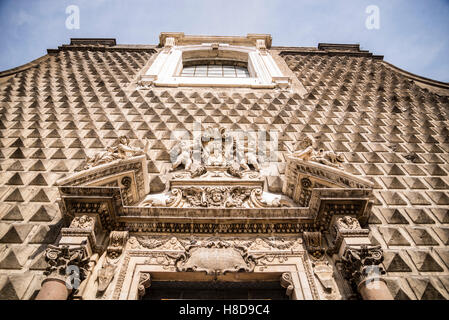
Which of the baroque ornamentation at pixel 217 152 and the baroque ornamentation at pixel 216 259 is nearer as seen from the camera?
the baroque ornamentation at pixel 216 259

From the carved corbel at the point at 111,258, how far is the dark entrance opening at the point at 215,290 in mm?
652

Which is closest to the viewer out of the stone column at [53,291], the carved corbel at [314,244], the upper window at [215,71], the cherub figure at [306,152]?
the stone column at [53,291]

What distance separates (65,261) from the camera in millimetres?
4137

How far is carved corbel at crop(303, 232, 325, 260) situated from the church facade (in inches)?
0.7

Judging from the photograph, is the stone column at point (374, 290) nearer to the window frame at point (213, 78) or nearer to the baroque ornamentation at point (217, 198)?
the baroque ornamentation at point (217, 198)

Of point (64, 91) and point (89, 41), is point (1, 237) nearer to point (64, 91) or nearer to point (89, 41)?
point (64, 91)

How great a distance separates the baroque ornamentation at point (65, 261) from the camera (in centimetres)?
402

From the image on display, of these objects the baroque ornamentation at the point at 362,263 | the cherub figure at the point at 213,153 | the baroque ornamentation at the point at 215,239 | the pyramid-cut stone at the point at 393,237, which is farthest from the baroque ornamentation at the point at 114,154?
the pyramid-cut stone at the point at 393,237

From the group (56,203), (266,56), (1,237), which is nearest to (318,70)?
Result: (266,56)

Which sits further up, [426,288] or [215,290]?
[426,288]

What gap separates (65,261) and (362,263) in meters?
4.19

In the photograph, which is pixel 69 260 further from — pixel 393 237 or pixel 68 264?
pixel 393 237

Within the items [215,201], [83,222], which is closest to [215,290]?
[215,201]

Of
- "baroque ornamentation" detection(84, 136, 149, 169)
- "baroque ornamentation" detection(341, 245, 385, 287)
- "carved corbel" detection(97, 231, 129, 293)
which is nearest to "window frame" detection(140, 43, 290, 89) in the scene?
"baroque ornamentation" detection(84, 136, 149, 169)
